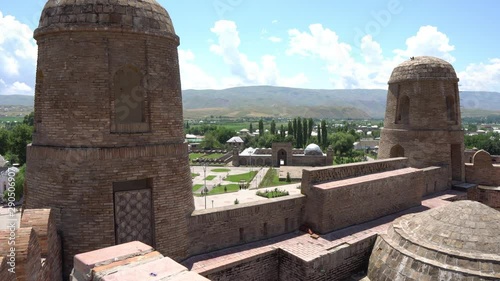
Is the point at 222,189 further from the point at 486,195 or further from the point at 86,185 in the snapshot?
the point at 86,185

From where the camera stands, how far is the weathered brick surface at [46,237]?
5977 mm

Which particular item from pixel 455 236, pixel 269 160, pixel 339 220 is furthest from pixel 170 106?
pixel 269 160

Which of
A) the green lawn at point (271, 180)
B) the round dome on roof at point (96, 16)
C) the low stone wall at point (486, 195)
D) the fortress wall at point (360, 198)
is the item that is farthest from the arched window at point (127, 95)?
the green lawn at point (271, 180)

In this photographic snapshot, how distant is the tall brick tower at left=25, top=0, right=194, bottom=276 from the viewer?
7.14 metres

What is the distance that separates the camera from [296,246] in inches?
363

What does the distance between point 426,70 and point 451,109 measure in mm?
2530

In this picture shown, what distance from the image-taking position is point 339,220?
10344 mm

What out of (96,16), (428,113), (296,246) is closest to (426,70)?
(428,113)

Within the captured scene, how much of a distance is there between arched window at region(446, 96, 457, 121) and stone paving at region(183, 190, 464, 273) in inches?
323

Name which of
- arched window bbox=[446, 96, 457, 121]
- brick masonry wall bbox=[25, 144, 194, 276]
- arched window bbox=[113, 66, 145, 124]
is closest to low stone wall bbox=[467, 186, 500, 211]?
arched window bbox=[446, 96, 457, 121]

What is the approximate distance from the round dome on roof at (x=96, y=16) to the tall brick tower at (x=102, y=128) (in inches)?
0.8

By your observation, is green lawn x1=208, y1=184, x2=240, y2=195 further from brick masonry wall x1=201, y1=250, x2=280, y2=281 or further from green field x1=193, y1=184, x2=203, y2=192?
brick masonry wall x1=201, y1=250, x2=280, y2=281

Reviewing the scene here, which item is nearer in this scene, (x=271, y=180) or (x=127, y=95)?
(x=127, y=95)

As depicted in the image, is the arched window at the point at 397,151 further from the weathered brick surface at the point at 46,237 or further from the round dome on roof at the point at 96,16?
the weathered brick surface at the point at 46,237
